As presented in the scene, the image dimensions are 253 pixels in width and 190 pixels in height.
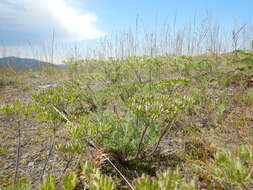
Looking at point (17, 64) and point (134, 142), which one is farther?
point (17, 64)

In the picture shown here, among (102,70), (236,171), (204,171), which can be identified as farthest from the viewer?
(102,70)

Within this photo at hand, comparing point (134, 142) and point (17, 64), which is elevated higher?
point (17, 64)

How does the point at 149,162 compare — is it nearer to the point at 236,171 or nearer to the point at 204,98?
the point at 236,171

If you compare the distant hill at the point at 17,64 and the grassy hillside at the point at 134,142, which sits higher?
the distant hill at the point at 17,64

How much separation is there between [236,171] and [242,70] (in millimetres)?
3736

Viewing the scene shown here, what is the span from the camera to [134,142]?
1.73 meters

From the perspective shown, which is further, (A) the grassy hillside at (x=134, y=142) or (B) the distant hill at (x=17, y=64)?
(B) the distant hill at (x=17, y=64)

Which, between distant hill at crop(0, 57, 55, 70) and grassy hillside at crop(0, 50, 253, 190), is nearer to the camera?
grassy hillside at crop(0, 50, 253, 190)

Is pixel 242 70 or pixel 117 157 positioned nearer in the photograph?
pixel 117 157

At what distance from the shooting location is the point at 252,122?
2.39 meters

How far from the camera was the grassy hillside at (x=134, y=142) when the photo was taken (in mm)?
827

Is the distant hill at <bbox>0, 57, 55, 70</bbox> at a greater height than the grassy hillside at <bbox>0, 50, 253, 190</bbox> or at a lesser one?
greater

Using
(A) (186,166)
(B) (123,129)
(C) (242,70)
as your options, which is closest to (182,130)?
(A) (186,166)

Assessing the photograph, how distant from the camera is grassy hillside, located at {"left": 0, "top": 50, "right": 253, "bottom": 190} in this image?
0.83 meters
